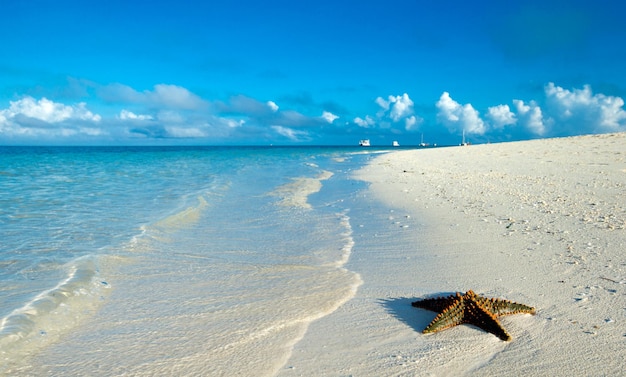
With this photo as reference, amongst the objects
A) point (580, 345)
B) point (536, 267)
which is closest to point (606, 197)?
point (536, 267)

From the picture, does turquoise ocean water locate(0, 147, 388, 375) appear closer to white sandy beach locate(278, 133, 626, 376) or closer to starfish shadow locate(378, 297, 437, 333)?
white sandy beach locate(278, 133, 626, 376)

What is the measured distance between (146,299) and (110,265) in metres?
A: 1.77

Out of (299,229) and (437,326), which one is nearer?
(437,326)

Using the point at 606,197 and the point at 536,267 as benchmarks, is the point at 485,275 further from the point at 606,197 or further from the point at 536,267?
the point at 606,197

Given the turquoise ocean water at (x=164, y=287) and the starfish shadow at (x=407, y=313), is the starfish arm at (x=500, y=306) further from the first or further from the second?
the turquoise ocean water at (x=164, y=287)

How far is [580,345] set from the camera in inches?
140

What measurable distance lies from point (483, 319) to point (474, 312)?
10 centimetres

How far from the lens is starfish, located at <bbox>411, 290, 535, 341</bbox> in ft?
12.6

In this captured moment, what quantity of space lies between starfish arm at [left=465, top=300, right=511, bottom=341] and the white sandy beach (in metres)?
0.06

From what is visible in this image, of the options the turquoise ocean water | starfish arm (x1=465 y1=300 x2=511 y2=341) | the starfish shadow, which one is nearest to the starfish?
starfish arm (x1=465 y1=300 x2=511 y2=341)

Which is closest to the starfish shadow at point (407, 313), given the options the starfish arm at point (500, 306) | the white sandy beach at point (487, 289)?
the white sandy beach at point (487, 289)

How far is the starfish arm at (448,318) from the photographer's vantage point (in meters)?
3.86

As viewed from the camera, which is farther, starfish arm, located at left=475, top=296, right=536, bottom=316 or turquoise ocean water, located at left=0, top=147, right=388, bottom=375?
starfish arm, located at left=475, top=296, right=536, bottom=316

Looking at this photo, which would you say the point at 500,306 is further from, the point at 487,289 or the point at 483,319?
the point at 487,289
